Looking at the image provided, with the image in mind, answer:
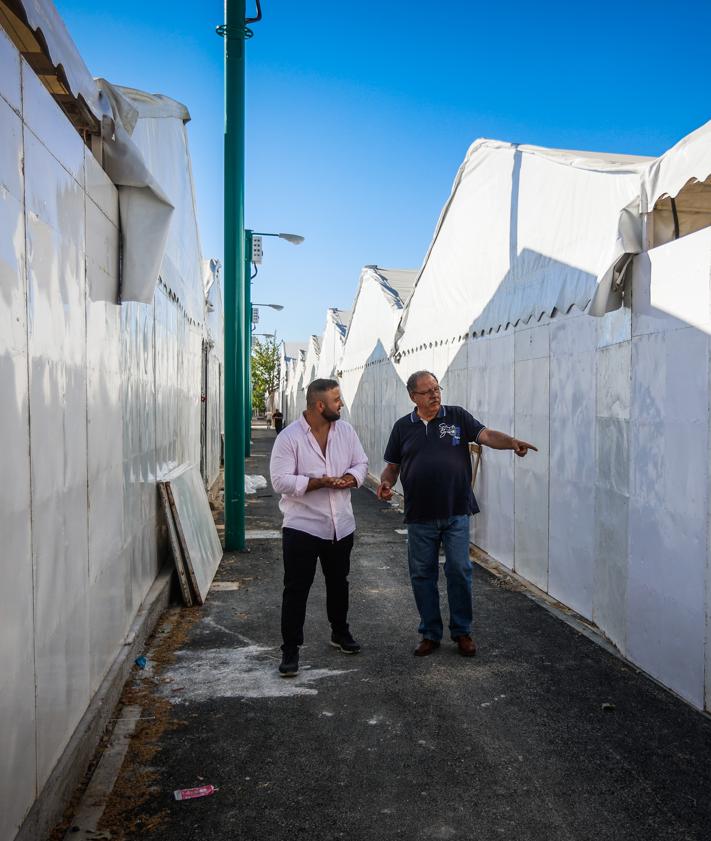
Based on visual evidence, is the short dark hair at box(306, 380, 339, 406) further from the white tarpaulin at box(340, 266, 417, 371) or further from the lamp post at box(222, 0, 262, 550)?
the white tarpaulin at box(340, 266, 417, 371)

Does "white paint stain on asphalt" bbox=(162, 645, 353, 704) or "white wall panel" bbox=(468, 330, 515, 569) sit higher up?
"white wall panel" bbox=(468, 330, 515, 569)

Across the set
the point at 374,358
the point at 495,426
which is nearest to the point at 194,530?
the point at 495,426

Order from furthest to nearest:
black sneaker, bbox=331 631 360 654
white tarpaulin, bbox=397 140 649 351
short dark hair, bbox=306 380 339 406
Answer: white tarpaulin, bbox=397 140 649 351 < black sneaker, bbox=331 631 360 654 < short dark hair, bbox=306 380 339 406

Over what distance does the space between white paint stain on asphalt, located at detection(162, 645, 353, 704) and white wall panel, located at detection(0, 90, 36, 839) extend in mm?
1873

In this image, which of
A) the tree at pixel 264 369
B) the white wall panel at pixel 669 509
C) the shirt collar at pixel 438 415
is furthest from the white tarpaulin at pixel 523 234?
the tree at pixel 264 369

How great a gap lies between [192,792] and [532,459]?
15.9 feet

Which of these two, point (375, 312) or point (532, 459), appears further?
point (375, 312)

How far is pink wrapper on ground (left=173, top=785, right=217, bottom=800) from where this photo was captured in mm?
3387

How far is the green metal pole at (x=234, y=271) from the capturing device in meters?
8.78

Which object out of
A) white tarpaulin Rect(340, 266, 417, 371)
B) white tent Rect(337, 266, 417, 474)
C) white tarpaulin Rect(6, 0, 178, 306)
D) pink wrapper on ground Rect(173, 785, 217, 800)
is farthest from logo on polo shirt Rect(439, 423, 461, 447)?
white tarpaulin Rect(340, 266, 417, 371)

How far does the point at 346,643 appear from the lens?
534 cm

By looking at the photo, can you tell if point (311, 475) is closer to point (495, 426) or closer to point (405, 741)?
point (405, 741)

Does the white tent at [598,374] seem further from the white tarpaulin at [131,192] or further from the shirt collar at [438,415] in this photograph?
the white tarpaulin at [131,192]

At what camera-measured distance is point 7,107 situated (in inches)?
101
